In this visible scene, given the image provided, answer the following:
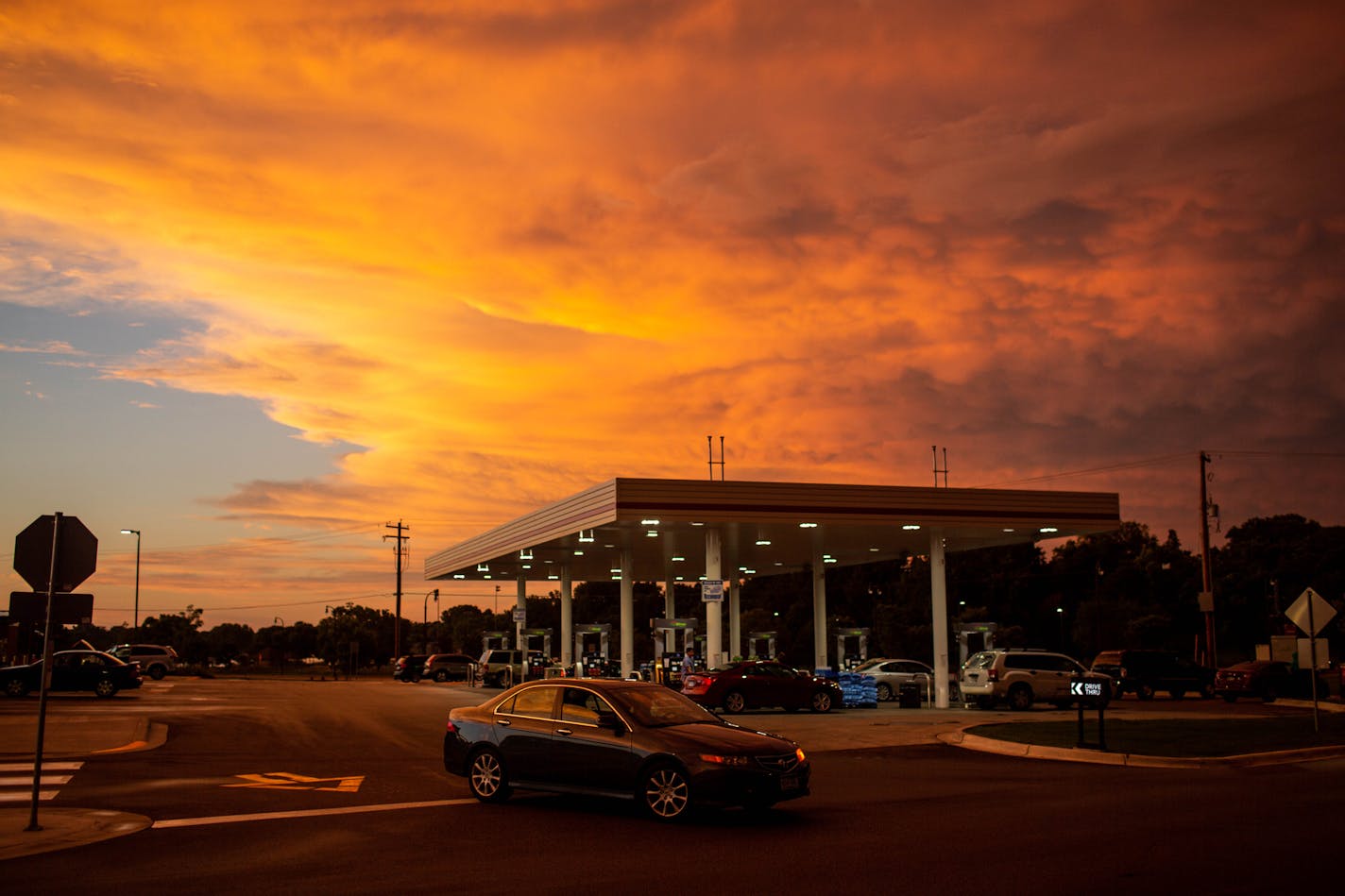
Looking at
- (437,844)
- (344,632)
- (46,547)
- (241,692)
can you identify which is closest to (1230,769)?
(437,844)

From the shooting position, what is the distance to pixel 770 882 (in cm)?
944

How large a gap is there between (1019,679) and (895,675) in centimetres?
527

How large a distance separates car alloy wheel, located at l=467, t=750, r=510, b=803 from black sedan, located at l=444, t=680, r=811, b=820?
0.4 inches

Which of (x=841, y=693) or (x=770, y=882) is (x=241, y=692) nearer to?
(x=841, y=693)

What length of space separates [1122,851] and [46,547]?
10.9 metres

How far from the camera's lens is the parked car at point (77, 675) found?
1624 inches

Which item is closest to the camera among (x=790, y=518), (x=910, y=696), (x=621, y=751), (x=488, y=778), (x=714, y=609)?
(x=621, y=751)

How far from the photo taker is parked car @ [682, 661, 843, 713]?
106 feet

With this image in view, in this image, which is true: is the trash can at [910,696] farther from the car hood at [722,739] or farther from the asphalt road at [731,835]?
the car hood at [722,739]

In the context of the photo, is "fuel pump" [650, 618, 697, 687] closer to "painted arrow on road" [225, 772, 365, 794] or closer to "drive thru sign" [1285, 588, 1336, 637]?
"drive thru sign" [1285, 588, 1336, 637]

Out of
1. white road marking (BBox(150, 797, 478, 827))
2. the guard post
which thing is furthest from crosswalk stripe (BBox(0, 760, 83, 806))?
the guard post

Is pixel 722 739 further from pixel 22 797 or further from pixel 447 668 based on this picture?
pixel 447 668

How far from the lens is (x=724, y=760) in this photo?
1246cm

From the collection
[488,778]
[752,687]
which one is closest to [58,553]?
[488,778]
